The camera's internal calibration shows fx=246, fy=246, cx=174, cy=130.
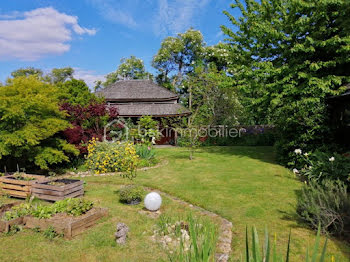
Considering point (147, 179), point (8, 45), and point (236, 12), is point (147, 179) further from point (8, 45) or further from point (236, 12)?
point (8, 45)

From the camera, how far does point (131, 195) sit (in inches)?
247

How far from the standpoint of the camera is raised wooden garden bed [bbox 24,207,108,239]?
14.9 feet

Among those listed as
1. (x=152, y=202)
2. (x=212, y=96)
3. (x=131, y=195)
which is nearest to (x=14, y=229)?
(x=131, y=195)

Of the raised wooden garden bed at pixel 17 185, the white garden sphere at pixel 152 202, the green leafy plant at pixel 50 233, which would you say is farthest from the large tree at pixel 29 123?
the white garden sphere at pixel 152 202

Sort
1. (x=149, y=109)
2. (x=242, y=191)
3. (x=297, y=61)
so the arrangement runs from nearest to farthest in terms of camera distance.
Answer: (x=242, y=191)
(x=297, y=61)
(x=149, y=109)

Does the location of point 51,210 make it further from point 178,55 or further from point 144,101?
point 178,55

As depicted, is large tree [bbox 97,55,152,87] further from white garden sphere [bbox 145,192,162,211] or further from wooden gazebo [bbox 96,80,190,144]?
white garden sphere [bbox 145,192,162,211]

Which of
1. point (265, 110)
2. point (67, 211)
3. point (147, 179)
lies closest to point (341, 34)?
point (265, 110)

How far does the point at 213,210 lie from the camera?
6023mm

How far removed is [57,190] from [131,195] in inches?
74.7

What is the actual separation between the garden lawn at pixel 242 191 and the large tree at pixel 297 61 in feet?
7.32

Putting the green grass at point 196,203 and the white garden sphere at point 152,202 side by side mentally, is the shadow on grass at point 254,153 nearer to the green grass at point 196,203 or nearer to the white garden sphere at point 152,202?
the green grass at point 196,203

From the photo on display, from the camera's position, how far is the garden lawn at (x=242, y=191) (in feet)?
15.2

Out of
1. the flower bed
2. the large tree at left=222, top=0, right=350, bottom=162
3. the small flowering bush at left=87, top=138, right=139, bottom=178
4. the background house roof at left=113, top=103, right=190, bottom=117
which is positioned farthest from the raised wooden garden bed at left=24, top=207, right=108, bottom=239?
the background house roof at left=113, top=103, right=190, bottom=117
